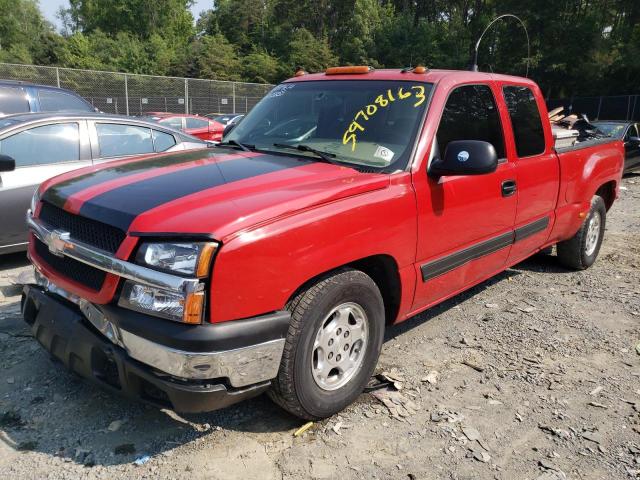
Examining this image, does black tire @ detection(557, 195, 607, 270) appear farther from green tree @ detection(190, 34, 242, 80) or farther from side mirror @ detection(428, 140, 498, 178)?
green tree @ detection(190, 34, 242, 80)

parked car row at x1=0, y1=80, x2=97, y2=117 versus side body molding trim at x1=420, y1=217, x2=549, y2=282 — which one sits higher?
parked car row at x1=0, y1=80, x2=97, y2=117

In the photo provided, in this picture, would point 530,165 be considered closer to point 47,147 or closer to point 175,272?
point 175,272

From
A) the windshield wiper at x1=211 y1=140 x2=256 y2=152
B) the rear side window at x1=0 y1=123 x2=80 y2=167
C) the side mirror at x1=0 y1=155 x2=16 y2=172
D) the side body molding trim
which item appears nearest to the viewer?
the side body molding trim

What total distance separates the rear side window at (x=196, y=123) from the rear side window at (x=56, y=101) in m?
6.93

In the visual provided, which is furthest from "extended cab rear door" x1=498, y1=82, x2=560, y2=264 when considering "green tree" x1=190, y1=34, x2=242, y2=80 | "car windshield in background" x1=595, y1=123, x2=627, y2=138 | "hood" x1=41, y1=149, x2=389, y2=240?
"green tree" x1=190, y1=34, x2=242, y2=80

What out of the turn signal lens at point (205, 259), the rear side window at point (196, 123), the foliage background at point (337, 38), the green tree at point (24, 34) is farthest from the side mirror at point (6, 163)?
the green tree at point (24, 34)

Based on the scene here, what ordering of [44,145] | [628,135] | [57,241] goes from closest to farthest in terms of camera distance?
[57,241]
[44,145]
[628,135]

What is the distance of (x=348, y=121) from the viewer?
11.8 feet

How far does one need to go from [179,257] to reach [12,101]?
23.2 feet

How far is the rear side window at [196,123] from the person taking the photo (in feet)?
51.4

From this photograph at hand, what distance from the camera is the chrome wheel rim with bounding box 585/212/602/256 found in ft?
19.0

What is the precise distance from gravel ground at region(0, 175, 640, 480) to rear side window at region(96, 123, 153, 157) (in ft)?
7.20

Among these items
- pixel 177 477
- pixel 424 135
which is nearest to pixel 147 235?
pixel 177 477

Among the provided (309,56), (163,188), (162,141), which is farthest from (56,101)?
(309,56)
